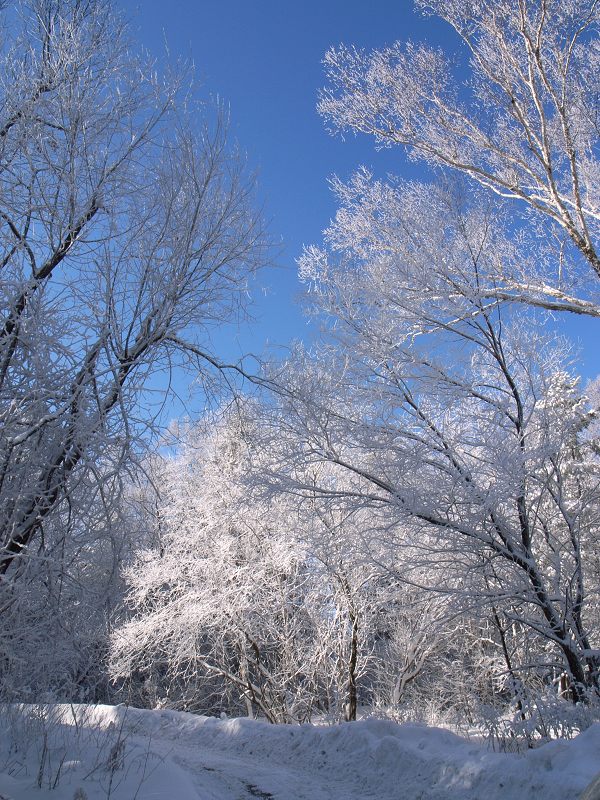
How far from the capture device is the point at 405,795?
4734 millimetres

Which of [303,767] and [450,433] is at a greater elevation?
[450,433]

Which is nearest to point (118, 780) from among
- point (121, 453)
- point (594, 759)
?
point (121, 453)

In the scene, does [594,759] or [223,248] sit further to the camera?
[223,248]

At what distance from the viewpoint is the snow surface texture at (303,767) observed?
3920 millimetres

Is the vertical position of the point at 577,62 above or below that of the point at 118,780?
above

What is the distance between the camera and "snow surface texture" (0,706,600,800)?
12.9 feet

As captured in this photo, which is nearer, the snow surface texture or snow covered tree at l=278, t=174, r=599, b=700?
the snow surface texture

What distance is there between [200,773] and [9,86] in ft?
20.5

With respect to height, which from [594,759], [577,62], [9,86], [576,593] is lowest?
[594,759]

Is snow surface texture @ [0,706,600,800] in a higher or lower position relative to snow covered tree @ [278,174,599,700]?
lower

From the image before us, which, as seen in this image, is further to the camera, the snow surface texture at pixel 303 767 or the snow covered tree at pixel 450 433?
the snow covered tree at pixel 450 433

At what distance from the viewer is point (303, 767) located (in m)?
6.32

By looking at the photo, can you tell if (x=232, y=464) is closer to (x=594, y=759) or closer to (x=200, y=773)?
(x=200, y=773)

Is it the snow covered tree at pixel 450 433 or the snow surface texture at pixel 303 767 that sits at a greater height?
the snow covered tree at pixel 450 433
